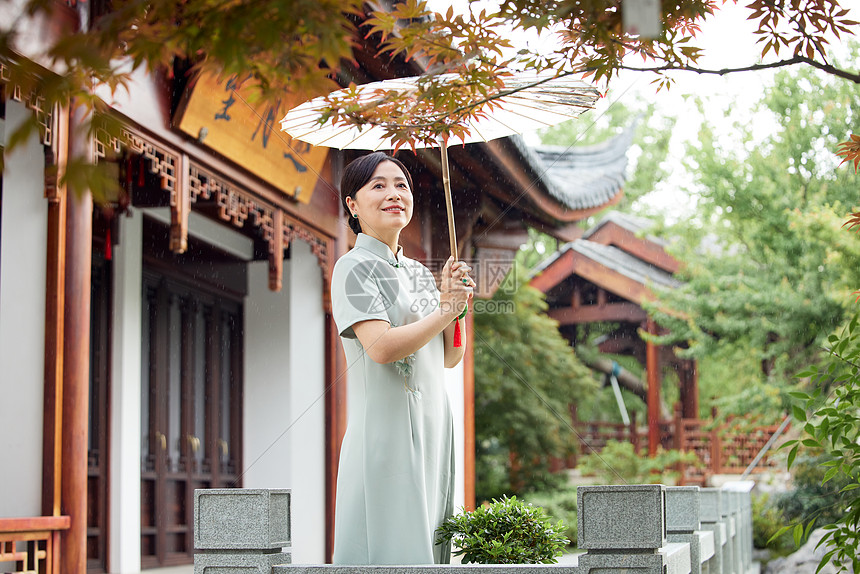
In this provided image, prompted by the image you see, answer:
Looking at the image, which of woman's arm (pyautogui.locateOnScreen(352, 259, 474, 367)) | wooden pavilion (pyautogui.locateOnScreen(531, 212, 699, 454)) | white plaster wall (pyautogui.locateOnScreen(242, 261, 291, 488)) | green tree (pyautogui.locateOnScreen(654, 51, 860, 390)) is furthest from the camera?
wooden pavilion (pyautogui.locateOnScreen(531, 212, 699, 454))

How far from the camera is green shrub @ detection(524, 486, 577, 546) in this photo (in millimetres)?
11805

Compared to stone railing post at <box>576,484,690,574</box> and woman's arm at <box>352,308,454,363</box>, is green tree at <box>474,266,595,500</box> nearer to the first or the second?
woman's arm at <box>352,308,454,363</box>

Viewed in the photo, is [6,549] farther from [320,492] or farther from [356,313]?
[320,492]

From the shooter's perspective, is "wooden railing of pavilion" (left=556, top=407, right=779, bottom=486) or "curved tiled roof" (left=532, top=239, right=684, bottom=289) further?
"curved tiled roof" (left=532, top=239, right=684, bottom=289)

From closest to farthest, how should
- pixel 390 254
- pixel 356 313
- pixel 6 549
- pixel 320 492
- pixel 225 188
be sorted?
1. pixel 356 313
2. pixel 390 254
3. pixel 6 549
4. pixel 225 188
5. pixel 320 492

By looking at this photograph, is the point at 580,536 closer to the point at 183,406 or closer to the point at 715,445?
the point at 183,406

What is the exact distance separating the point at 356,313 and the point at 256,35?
112 centimetres

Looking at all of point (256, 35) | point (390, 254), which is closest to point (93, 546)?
point (390, 254)

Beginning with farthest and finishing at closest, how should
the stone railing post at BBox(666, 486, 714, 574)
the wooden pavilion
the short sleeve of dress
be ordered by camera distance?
the wooden pavilion, the stone railing post at BBox(666, 486, 714, 574), the short sleeve of dress

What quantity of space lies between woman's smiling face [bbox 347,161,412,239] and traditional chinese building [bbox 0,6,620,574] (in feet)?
3.57

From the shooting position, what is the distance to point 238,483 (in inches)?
293

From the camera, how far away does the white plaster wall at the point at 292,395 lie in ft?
23.1

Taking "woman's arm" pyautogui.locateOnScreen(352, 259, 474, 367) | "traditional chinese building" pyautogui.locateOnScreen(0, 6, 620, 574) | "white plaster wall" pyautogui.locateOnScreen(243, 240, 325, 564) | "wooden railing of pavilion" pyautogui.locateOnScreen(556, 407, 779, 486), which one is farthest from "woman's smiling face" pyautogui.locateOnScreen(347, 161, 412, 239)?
"wooden railing of pavilion" pyautogui.locateOnScreen(556, 407, 779, 486)

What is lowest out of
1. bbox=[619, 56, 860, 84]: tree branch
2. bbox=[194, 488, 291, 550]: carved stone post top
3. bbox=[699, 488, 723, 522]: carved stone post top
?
bbox=[699, 488, 723, 522]: carved stone post top
